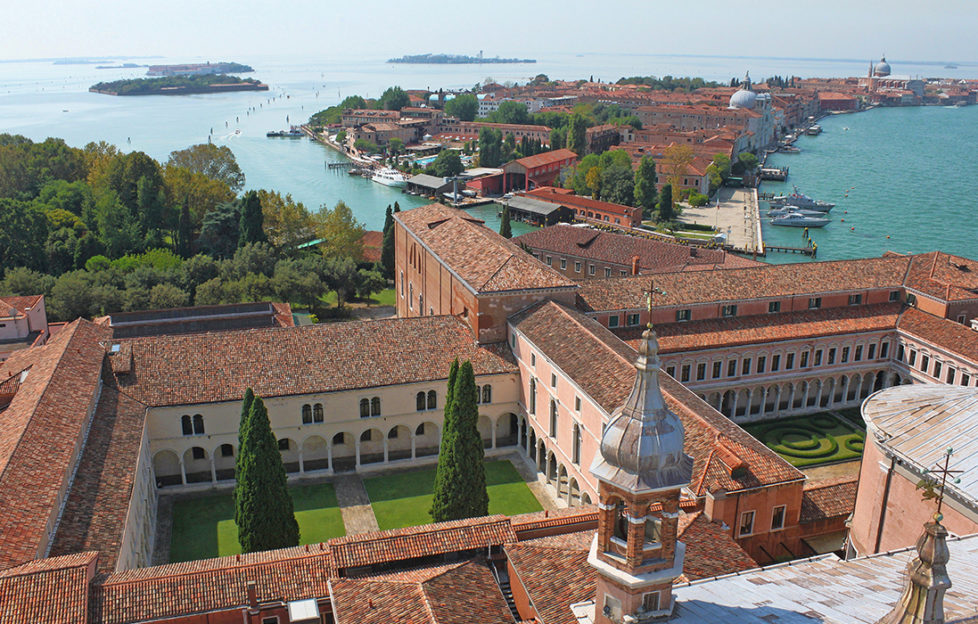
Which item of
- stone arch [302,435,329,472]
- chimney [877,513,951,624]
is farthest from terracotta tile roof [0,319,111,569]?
chimney [877,513,951,624]

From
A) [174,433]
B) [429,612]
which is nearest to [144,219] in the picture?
[174,433]

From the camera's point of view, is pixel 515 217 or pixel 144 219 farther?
pixel 515 217

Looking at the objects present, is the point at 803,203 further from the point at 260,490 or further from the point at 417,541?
the point at 260,490

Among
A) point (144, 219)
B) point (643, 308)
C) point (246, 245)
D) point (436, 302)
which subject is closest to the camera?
point (643, 308)

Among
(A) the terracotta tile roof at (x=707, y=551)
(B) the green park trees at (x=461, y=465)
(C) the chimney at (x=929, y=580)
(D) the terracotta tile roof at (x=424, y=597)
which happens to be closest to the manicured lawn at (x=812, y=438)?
(A) the terracotta tile roof at (x=707, y=551)

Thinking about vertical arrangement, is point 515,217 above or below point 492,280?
below

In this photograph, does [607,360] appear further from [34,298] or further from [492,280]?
[34,298]

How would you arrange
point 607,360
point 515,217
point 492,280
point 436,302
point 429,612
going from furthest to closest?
1. point 515,217
2. point 436,302
3. point 492,280
4. point 607,360
5. point 429,612

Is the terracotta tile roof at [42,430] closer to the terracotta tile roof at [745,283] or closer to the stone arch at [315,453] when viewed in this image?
the stone arch at [315,453]
